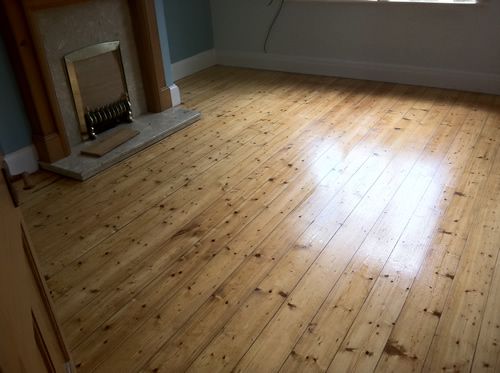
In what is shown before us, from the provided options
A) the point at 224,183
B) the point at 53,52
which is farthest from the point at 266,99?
the point at 53,52

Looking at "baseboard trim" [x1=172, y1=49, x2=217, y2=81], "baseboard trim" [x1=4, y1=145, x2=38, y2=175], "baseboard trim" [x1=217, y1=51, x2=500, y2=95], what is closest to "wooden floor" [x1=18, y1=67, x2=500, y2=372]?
"baseboard trim" [x1=4, y1=145, x2=38, y2=175]

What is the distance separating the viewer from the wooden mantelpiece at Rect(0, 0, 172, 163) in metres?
2.64

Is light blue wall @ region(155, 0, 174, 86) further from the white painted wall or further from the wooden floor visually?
the white painted wall

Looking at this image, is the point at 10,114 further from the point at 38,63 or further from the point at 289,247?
the point at 289,247

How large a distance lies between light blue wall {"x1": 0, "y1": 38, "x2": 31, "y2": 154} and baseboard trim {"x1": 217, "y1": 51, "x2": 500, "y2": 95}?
2509 mm

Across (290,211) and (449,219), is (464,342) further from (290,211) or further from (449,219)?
(290,211)

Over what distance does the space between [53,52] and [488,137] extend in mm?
2832

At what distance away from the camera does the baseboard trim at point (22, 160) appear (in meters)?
2.90

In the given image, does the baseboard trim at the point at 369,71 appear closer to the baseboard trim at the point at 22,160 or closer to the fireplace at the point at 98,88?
the fireplace at the point at 98,88

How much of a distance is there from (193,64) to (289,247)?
3.10 metres

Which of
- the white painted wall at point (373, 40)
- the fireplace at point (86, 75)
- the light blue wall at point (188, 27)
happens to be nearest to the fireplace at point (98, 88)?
the fireplace at point (86, 75)

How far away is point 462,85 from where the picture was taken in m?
3.87

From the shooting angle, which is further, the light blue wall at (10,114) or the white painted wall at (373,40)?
the white painted wall at (373,40)

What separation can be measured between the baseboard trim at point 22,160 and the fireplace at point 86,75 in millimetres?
47
